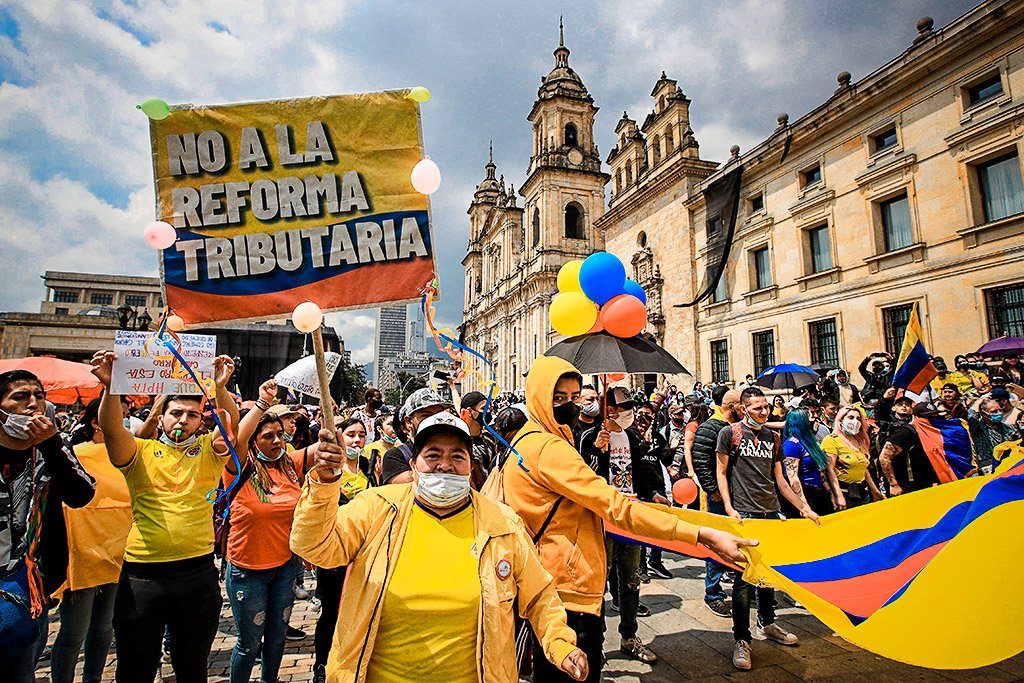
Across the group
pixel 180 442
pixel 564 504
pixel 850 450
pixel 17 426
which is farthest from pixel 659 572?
pixel 17 426

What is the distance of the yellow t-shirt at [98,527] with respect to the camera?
3.47 metres

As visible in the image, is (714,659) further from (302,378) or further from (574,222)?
(574,222)

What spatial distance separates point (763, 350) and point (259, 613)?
69.5ft

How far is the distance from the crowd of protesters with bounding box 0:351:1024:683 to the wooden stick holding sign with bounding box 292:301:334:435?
7 centimetres

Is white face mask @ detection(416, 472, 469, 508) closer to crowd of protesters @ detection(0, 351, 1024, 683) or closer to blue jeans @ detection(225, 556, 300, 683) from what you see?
crowd of protesters @ detection(0, 351, 1024, 683)

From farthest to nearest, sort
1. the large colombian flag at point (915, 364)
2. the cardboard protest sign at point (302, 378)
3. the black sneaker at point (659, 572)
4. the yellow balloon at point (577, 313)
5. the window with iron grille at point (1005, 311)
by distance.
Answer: the window with iron grille at point (1005, 311)
the large colombian flag at point (915, 364)
the black sneaker at point (659, 572)
the yellow balloon at point (577, 313)
the cardboard protest sign at point (302, 378)

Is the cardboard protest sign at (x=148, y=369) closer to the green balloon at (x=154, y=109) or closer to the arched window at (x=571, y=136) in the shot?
the green balloon at (x=154, y=109)

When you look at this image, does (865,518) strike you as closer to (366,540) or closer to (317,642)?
(366,540)

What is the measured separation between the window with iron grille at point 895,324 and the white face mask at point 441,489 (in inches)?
724

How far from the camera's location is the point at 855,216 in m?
17.6

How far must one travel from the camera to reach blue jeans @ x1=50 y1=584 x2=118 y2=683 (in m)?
3.43

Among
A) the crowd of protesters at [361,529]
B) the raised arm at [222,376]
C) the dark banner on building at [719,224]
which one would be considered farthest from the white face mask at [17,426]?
the dark banner on building at [719,224]

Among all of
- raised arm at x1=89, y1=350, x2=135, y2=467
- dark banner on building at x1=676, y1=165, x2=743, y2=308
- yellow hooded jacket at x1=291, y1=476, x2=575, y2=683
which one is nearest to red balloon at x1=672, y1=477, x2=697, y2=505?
yellow hooded jacket at x1=291, y1=476, x2=575, y2=683

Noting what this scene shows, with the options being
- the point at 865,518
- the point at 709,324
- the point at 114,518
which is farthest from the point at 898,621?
the point at 709,324
